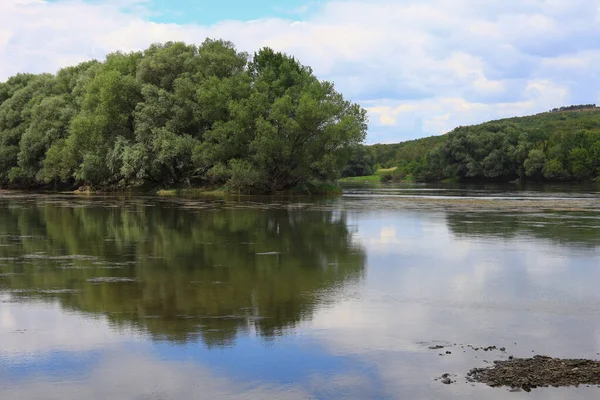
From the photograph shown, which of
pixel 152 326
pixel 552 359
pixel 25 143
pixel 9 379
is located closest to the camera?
pixel 9 379

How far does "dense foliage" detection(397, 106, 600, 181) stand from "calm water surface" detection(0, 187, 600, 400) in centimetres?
10715

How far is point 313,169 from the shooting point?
6938 centimetres

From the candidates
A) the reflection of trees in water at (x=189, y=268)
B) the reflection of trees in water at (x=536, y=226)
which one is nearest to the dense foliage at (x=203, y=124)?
the reflection of trees in water at (x=536, y=226)

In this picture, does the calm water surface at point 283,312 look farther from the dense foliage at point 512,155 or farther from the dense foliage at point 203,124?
the dense foliage at point 512,155

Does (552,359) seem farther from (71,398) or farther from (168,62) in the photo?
(168,62)

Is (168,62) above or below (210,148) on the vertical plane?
above

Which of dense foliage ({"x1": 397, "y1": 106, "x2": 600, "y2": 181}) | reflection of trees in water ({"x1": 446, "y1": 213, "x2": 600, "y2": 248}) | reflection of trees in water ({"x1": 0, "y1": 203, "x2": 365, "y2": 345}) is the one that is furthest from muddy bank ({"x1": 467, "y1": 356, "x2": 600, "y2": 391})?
dense foliage ({"x1": 397, "y1": 106, "x2": 600, "y2": 181})

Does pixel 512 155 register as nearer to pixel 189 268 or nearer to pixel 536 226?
pixel 536 226

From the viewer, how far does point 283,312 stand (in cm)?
1376

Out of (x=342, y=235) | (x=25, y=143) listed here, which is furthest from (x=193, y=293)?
(x=25, y=143)

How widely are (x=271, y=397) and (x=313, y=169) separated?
60.7 metres

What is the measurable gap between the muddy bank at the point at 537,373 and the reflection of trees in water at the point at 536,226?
16.4 m

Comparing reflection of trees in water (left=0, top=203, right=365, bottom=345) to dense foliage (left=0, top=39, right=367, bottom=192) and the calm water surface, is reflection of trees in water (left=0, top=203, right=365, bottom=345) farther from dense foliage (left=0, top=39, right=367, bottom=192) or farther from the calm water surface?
dense foliage (left=0, top=39, right=367, bottom=192)

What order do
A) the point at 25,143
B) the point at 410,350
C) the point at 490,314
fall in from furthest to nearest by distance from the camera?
the point at 25,143 → the point at 490,314 → the point at 410,350
